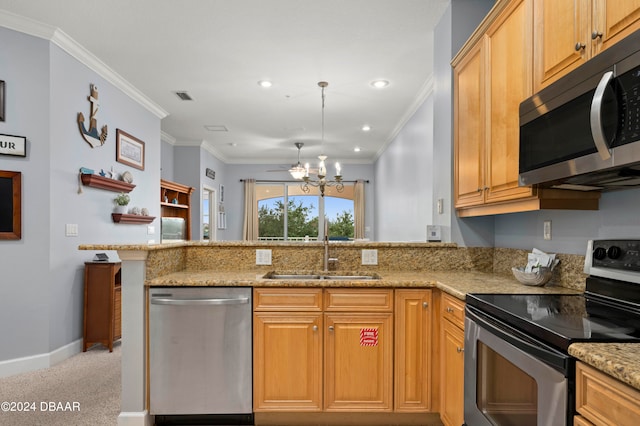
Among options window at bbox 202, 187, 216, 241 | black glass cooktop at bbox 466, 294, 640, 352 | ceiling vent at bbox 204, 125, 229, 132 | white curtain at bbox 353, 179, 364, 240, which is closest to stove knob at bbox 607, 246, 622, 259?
black glass cooktop at bbox 466, 294, 640, 352

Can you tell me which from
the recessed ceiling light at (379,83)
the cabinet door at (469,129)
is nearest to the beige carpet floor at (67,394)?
the cabinet door at (469,129)

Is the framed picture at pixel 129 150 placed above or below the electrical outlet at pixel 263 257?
above

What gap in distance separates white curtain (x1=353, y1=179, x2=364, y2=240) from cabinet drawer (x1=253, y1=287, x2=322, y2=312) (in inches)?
266

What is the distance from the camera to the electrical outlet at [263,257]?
2723 millimetres

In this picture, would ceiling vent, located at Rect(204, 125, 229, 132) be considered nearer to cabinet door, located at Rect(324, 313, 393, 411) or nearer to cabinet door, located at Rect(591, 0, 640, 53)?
cabinet door, located at Rect(324, 313, 393, 411)

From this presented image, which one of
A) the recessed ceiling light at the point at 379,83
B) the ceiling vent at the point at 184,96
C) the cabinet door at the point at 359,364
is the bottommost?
the cabinet door at the point at 359,364

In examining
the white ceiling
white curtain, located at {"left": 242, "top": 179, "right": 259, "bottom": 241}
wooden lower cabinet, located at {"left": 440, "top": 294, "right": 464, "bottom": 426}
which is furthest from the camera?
white curtain, located at {"left": 242, "top": 179, "right": 259, "bottom": 241}

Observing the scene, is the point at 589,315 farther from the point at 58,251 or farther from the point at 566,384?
the point at 58,251

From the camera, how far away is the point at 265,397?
2213 millimetres

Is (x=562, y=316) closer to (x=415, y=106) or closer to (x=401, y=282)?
(x=401, y=282)

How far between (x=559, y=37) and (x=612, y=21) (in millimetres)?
288

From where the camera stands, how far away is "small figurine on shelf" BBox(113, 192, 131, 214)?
4164mm

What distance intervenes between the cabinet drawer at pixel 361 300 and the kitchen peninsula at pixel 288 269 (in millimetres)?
38

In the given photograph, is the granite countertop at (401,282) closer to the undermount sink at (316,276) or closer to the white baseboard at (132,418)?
the undermount sink at (316,276)
